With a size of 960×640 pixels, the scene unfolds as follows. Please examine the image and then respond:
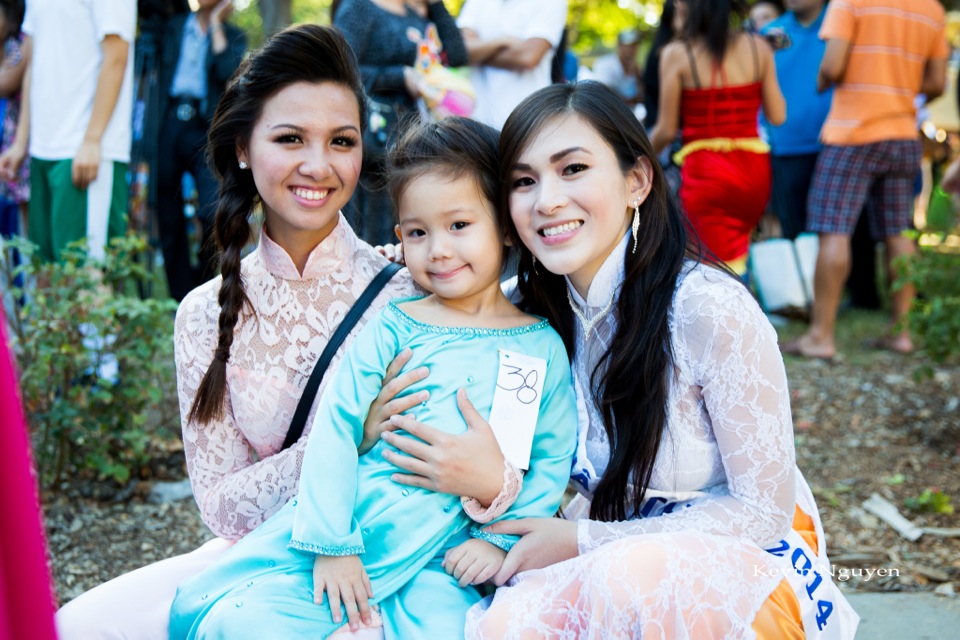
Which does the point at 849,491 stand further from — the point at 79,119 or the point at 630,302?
the point at 79,119

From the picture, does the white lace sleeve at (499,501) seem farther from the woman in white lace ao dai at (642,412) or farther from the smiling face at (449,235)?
the smiling face at (449,235)

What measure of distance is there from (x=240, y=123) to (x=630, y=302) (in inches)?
37.8

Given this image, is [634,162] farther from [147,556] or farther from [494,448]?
[147,556]

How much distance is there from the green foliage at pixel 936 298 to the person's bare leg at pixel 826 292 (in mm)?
814

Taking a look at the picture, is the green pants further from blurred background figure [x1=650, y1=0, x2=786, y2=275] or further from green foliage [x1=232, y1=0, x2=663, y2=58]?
green foliage [x1=232, y1=0, x2=663, y2=58]

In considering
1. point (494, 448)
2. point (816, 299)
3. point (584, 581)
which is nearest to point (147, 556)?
point (494, 448)

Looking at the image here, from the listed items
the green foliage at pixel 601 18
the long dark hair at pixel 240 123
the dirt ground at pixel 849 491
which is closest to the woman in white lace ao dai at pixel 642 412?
the long dark hair at pixel 240 123

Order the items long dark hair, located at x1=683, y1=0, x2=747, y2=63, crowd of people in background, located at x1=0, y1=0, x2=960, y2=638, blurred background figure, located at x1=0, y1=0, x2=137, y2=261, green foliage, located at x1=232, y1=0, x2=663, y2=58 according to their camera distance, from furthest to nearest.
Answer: green foliage, located at x1=232, y1=0, x2=663, y2=58 → long dark hair, located at x1=683, y1=0, x2=747, y2=63 → blurred background figure, located at x1=0, y1=0, x2=137, y2=261 → crowd of people in background, located at x1=0, y1=0, x2=960, y2=638

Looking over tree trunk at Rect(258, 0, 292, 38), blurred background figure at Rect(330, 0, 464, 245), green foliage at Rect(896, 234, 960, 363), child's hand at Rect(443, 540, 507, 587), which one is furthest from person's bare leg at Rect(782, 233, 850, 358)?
tree trunk at Rect(258, 0, 292, 38)

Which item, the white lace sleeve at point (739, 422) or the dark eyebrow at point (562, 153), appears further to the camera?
the dark eyebrow at point (562, 153)

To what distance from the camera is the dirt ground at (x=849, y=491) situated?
3074mm

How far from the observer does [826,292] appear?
536cm

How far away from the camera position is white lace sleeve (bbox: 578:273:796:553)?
1794 mm

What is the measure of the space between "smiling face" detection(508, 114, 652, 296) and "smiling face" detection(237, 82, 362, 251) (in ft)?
1.41
